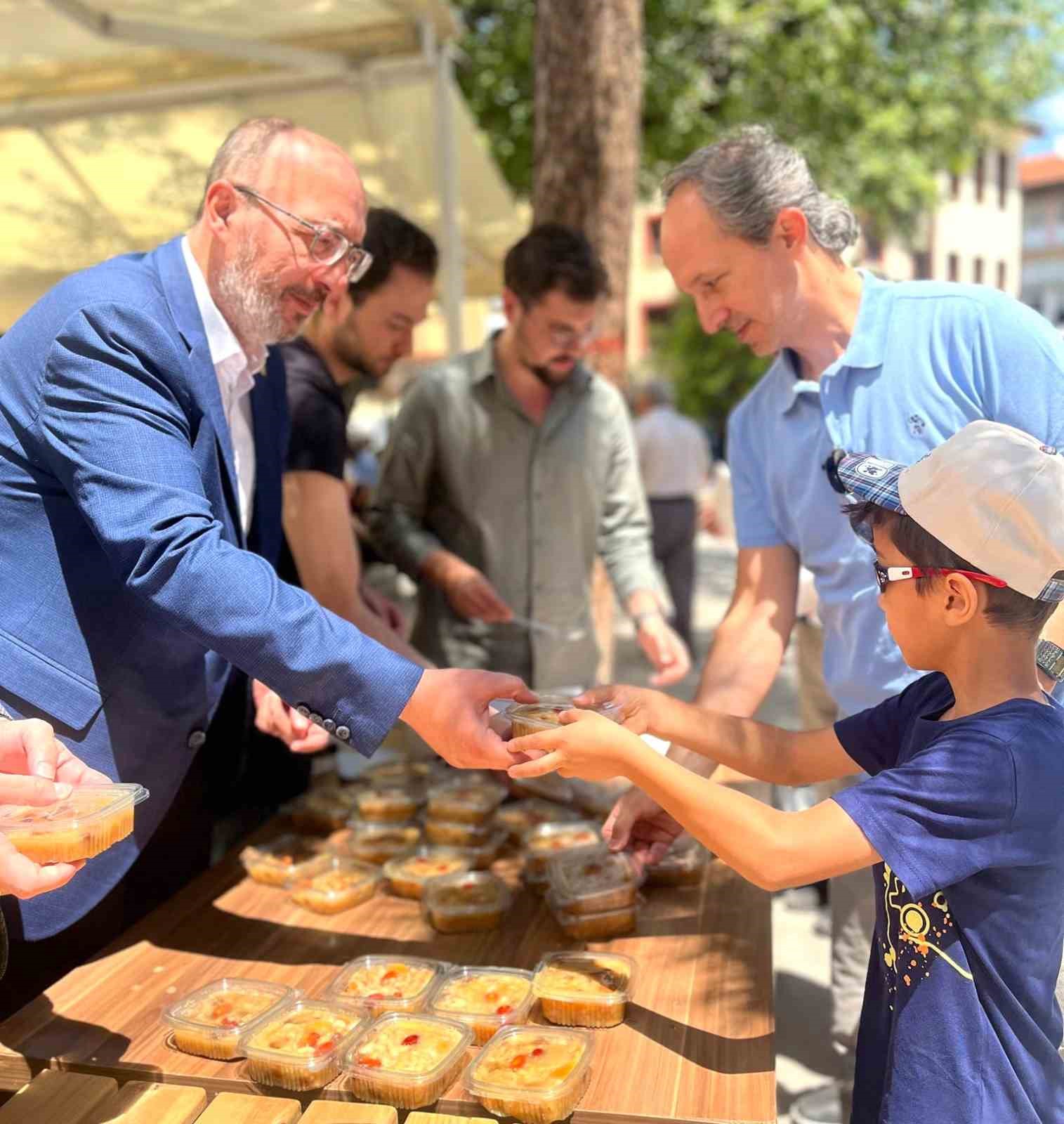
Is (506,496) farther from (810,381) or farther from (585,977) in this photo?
(585,977)

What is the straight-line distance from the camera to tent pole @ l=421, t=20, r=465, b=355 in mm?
6242

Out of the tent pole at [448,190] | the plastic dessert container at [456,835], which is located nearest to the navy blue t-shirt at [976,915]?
the plastic dessert container at [456,835]

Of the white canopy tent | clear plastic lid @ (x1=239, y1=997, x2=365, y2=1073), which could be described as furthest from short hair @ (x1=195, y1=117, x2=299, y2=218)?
the white canopy tent

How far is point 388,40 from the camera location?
239 inches

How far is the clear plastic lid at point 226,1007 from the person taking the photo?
177 centimetres

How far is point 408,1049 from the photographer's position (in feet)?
5.63

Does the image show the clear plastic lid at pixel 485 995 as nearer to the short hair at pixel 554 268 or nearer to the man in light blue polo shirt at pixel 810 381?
the man in light blue polo shirt at pixel 810 381

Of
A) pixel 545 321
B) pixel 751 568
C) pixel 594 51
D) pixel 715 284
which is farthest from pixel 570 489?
pixel 594 51

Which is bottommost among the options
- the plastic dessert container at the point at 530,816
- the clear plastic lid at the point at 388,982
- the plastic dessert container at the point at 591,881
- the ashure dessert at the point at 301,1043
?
the plastic dessert container at the point at 530,816

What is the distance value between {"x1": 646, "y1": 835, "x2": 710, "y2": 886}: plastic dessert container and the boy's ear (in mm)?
914

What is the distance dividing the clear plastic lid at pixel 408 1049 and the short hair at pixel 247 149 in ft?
4.84

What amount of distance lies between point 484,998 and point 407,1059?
0.23 m

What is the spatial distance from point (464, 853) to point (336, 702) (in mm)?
804

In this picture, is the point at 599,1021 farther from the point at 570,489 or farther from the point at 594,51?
the point at 594,51
